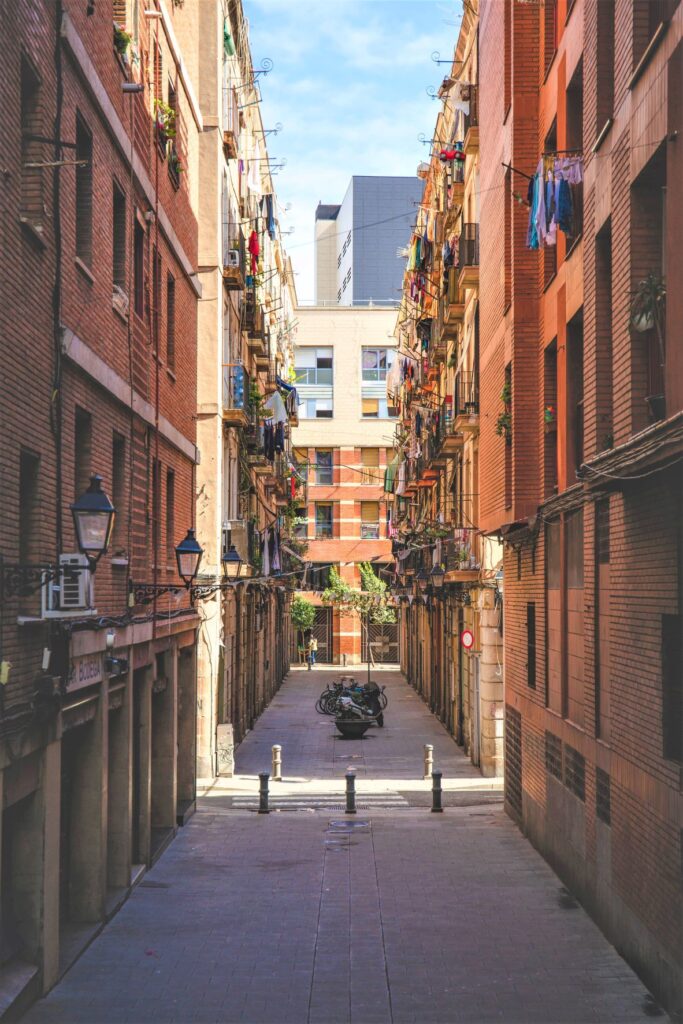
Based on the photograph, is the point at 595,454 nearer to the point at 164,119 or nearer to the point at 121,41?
the point at 121,41

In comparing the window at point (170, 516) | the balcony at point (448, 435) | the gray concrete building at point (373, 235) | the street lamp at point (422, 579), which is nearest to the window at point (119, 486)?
the window at point (170, 516)

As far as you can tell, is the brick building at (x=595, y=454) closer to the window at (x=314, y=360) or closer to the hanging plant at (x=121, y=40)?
the hanging plant at (x=121, y=40)

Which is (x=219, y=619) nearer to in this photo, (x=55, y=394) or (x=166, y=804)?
(x=166, y=804)

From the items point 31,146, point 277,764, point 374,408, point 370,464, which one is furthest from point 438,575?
point 374,408

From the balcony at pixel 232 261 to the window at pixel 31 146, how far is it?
18.7 metres

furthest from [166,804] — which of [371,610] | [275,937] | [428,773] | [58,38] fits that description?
[371,610]

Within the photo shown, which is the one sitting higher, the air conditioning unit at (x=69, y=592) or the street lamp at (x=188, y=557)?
the street lamp at (x=188, y=557)

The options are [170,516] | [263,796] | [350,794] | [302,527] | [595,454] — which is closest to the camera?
[595,454]

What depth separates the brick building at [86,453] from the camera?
1130cm

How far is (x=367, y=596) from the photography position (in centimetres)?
6681

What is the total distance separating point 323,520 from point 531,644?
4862 cm

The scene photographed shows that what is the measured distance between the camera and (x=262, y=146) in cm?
4556

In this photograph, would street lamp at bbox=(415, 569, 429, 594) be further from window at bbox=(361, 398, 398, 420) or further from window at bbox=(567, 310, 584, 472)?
window at bbox=(361, 398, 398, 420)

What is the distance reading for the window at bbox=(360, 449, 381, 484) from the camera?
69.3 meters
